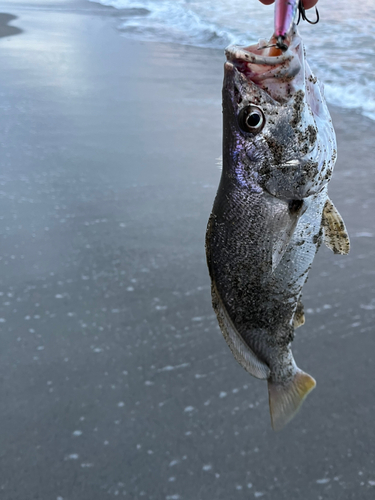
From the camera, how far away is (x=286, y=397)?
1842 millimetres

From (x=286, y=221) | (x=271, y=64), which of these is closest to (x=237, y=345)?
(x=286, y=221)

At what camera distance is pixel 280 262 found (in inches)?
64.9

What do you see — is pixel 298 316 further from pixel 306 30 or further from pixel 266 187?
pixel 306 30

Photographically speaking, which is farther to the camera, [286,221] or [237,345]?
[237,345]

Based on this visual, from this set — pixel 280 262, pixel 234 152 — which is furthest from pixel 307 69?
pixel 280 262

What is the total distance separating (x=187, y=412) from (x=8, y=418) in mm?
953

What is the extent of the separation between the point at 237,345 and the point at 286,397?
1.02ft

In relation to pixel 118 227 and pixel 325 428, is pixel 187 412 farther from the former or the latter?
pixel 118 227

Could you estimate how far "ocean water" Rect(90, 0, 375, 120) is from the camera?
7512mm

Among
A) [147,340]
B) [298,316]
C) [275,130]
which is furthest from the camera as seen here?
[147,340]

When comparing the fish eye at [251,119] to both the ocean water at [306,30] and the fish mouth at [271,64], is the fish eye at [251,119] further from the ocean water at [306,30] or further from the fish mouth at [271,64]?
the ocean water at [306,30]

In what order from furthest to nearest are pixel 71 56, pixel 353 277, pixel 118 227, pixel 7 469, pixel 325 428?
pixel 71 56 < pixel 118 227 < pixel 353 277 < pixel 325 428 < pixel 7 469

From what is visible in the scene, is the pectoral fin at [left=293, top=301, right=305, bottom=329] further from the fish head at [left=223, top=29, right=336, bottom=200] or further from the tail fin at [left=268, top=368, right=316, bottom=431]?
the fish head at [left=223, top=29, right=336, bottom=200]

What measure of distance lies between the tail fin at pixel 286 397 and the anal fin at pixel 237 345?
0.24ft
